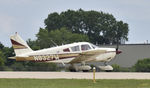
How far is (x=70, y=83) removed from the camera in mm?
24703

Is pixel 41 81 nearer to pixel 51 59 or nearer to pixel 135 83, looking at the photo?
pixel 135 83

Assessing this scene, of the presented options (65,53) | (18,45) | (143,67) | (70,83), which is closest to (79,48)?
(65,53)

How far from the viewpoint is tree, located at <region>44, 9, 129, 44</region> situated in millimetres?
106625

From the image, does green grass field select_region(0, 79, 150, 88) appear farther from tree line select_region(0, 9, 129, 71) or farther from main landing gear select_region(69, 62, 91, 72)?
tree line select_region(0, 9, 129, 71)

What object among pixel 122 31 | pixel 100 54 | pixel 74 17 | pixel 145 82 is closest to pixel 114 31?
pixel 122 31

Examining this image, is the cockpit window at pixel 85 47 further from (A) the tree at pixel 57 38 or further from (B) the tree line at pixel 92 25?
(B) the tree line at pixel 92 25

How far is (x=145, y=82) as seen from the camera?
83.8ft

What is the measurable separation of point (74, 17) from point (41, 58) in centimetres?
7137

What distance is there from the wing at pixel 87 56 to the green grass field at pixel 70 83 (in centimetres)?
1161

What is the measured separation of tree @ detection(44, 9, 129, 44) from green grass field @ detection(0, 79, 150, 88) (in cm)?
7936

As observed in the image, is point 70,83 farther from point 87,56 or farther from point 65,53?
point 87,56

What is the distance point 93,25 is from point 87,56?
229 ft

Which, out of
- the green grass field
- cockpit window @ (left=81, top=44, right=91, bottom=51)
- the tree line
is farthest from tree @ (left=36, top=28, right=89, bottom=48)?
the green grass field

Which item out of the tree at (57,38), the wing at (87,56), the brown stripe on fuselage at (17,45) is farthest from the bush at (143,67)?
the tree at (57,38)
